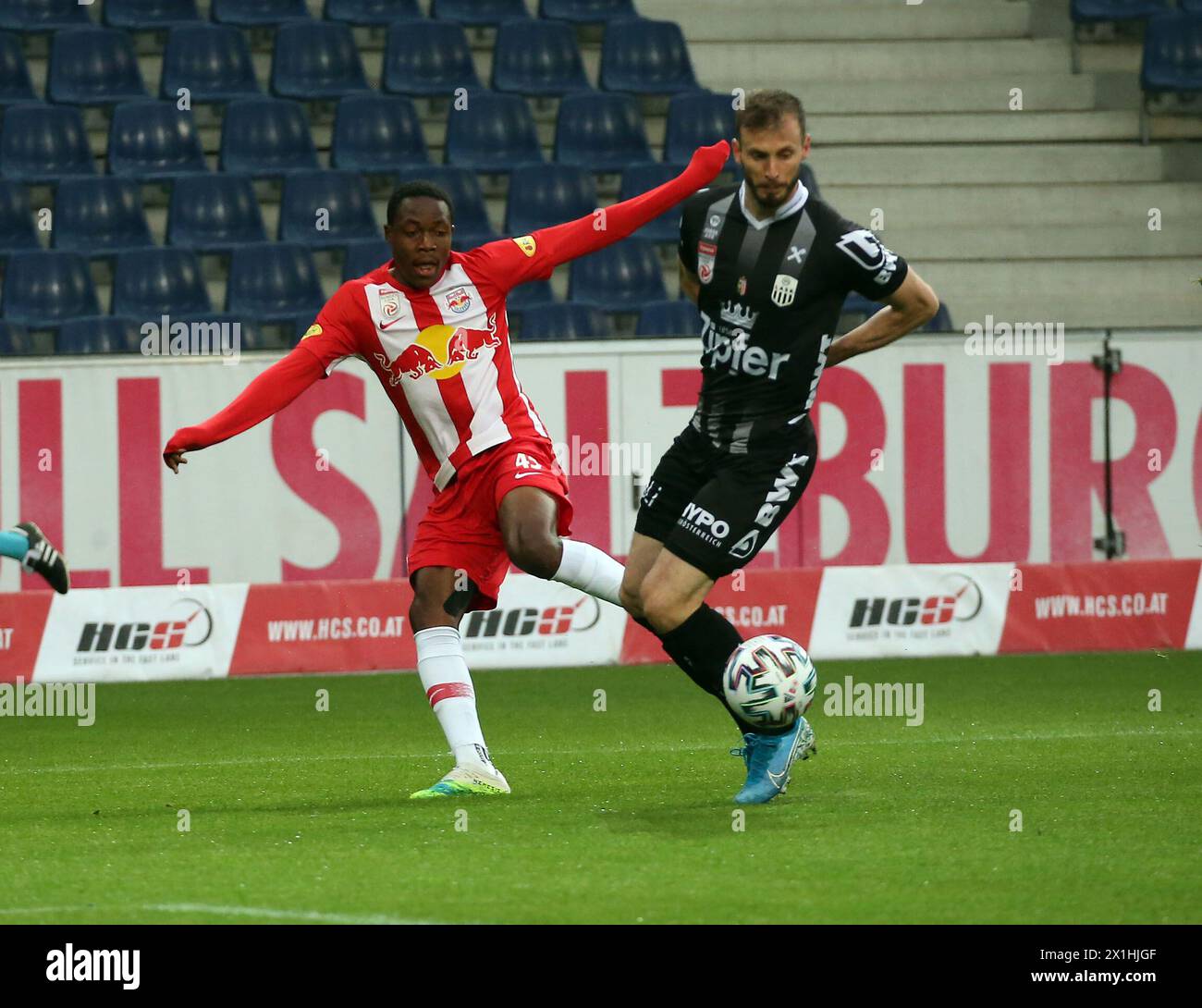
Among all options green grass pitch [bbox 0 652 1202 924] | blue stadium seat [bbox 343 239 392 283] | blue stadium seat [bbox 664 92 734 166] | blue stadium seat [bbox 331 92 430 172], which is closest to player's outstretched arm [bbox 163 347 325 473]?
green grass pitch [bbox 0 652 1202 924]

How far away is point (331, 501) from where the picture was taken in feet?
44.2

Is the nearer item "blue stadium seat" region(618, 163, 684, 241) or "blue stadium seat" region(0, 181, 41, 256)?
"blue stadium seat" region(0, 181, 41, 256)

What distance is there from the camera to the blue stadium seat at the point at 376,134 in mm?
16484

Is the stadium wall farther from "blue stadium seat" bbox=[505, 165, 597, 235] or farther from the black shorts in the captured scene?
the black shorts

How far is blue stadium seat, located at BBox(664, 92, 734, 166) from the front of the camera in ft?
55.0

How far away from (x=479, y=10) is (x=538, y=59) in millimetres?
838

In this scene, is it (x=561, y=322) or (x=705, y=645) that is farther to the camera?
(x=561, y=322)

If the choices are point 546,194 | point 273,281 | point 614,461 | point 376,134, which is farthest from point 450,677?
point 376,134

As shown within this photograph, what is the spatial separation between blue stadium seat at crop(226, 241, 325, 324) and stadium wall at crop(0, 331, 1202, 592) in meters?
1.96

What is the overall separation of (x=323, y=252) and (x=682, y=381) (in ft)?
12.6

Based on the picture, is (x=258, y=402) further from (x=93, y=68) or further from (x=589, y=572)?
(x=93, y=68)

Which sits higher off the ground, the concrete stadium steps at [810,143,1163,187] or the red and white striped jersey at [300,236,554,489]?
the concrete stadium steps at [810,143,1163,187]

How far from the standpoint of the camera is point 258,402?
7.04 metres

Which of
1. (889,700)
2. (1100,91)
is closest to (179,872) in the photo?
(889,700)
